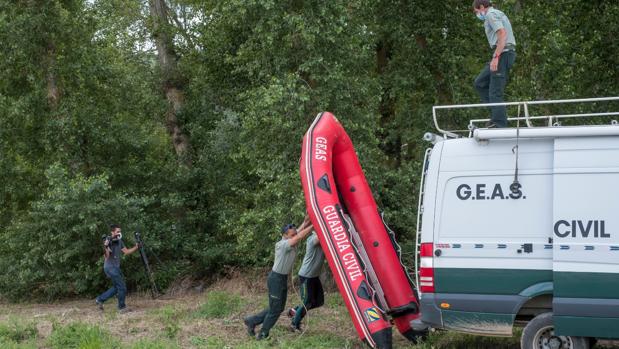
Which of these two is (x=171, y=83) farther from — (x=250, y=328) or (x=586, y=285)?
(x=586, y=285)

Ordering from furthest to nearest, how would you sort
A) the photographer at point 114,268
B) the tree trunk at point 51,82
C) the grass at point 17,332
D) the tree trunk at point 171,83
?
the tree trunk at point 171,83
the tree trunk at point 51,82
the photographer at point 114,268
the grass at point 17,332

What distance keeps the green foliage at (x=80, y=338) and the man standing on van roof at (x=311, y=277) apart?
2.63 meters

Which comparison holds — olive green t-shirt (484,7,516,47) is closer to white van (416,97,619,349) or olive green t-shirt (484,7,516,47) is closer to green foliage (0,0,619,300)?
white van (416,97,619,349)

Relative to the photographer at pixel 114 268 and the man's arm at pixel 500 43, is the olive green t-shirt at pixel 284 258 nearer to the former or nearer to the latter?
the man's arm at pixel 500 43

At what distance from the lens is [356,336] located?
37.3 ft

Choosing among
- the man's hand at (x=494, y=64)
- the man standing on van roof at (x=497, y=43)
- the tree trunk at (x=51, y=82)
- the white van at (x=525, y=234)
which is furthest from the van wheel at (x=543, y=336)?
the tree trunk at (x=51, y=82)

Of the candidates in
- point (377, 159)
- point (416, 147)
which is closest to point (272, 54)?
point (377, 159)

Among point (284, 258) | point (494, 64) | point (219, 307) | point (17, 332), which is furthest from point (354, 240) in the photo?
point (17, 332)

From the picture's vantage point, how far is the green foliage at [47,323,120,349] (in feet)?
35.1

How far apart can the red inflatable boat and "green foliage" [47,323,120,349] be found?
3.31m

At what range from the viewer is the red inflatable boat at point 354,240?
9930mm

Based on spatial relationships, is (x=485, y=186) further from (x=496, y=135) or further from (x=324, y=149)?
(x=324, y=149)

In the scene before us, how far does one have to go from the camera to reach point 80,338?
11.0 meters

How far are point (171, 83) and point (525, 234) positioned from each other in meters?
14.0
